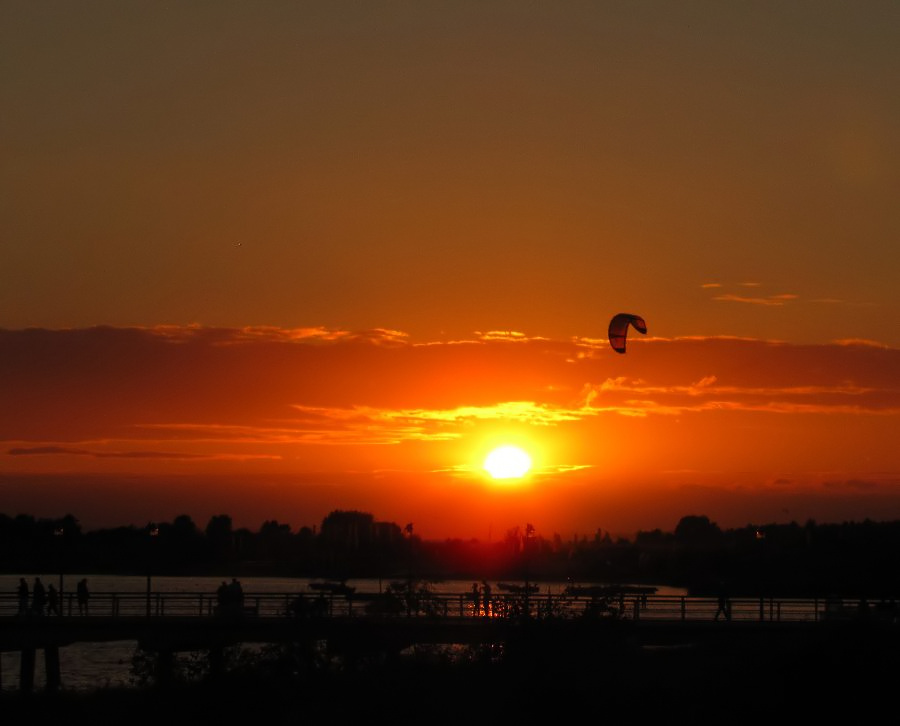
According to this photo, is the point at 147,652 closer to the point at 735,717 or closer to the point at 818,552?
the point at 735,717

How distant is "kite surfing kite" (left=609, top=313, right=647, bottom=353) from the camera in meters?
35.2

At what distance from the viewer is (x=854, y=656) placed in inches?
1305

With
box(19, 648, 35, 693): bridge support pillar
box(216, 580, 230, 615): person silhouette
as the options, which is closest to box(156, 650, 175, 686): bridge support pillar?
box(216, 580, 230, 615): person silhouette

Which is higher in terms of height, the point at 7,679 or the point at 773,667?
the point at 773,667

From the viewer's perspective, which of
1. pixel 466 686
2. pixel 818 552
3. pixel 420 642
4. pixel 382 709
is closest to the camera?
pixel 382 709

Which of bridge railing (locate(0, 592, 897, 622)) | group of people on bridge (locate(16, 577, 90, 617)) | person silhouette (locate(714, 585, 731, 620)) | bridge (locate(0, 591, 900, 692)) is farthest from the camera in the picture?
person silhouette (locate(714, 585, 731, 620))

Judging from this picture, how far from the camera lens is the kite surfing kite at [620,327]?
115ft

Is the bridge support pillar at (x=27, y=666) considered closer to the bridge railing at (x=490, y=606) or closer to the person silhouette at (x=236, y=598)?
the bridge railing at (x=490, y=606)

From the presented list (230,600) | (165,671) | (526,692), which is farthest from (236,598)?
(526,692)

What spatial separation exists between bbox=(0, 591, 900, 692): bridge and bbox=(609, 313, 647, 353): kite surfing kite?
7.73 m

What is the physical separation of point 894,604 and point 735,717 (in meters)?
27.6

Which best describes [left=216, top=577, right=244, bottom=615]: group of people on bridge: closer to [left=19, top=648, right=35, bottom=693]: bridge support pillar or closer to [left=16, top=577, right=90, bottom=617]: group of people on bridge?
[left=16, top=577, right=90, bottom=617]: group of people on bridge

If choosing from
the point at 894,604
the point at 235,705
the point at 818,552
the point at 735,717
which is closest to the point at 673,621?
the point at 894,604

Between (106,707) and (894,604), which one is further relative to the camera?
(894,604)
